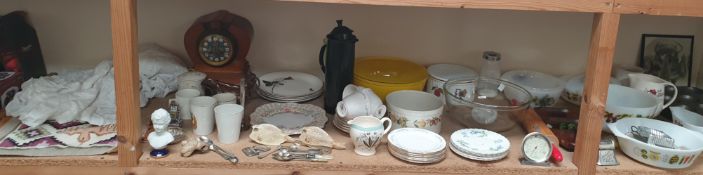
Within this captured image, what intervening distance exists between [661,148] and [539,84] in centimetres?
48

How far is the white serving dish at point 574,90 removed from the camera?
184 cm

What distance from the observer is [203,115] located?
1512 mm

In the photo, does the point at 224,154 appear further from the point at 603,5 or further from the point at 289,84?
the point at 603,5

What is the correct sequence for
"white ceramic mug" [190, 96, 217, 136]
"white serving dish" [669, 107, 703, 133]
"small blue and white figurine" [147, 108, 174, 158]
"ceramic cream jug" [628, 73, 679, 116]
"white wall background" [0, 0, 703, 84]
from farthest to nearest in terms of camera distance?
1. "white wall background" [0, 0, 703, 84]
2. "ceramic cream jug" [628, 73, 679, 116]
3. "white serving dish" [669, 107, 703, 133]
4. "white ceramic mug" [190, 96, 217, 136]
5. "small blue and white figurine" [147, 108, 174, 158]

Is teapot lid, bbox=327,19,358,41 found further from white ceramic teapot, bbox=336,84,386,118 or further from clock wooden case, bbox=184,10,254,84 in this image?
clock wooden case, bbox=184,10,254,84

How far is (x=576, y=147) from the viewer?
1469 mm

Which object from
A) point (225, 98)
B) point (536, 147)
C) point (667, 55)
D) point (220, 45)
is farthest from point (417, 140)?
point (667, 55)

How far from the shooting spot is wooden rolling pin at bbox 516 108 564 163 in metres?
1.48

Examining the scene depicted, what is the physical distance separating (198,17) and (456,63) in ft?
2.49

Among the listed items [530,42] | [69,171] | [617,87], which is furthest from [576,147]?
[69,171]

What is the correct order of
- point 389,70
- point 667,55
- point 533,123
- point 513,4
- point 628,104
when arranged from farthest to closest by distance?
point 667,55
point 389,70
point 628,104
point 533,123
point 513,4

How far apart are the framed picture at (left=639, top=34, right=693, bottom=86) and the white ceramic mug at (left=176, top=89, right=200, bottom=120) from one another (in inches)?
51.1

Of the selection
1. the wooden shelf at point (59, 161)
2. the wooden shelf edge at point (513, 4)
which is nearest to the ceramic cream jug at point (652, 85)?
the wooden shelf edge at point (513, 4)

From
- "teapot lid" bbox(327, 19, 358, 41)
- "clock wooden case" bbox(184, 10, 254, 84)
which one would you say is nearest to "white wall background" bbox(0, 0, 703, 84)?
"clock wooden case" bbox(184, 10, 254, 84)
